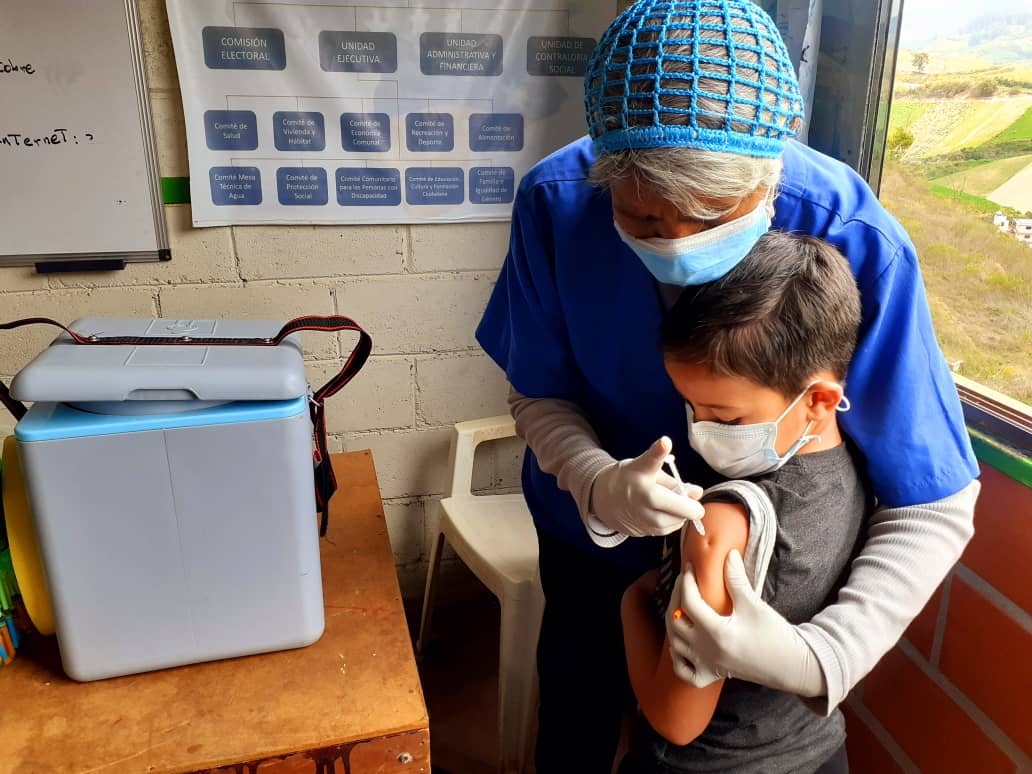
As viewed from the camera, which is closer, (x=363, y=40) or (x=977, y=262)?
(x=977, y=262)

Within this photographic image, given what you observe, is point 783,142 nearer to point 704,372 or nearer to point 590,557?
point 704,372

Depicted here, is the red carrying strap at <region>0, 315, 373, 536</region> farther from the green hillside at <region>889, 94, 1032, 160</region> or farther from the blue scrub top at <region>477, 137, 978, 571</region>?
the green hillside at <region>889, 94, 1032, 160</region>

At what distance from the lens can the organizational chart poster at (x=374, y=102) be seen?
1633mm

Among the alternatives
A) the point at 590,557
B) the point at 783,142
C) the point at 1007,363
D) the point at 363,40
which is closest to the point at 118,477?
the point at 590,557

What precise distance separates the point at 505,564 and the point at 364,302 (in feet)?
2.30

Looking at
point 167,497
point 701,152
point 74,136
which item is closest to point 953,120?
point 701,152

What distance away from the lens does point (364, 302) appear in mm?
1872

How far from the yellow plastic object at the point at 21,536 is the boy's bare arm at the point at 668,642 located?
73 cm

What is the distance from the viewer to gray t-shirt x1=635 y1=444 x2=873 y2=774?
33.8 inches

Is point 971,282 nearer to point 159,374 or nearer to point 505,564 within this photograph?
point 505,564

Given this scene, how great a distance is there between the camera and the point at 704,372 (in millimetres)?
852

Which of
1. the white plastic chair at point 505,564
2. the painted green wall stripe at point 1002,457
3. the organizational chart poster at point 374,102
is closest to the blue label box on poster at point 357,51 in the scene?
the organizational chart poster at point 374,102

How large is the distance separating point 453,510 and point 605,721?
2.35ft

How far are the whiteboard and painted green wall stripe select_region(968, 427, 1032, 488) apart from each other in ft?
5.26
